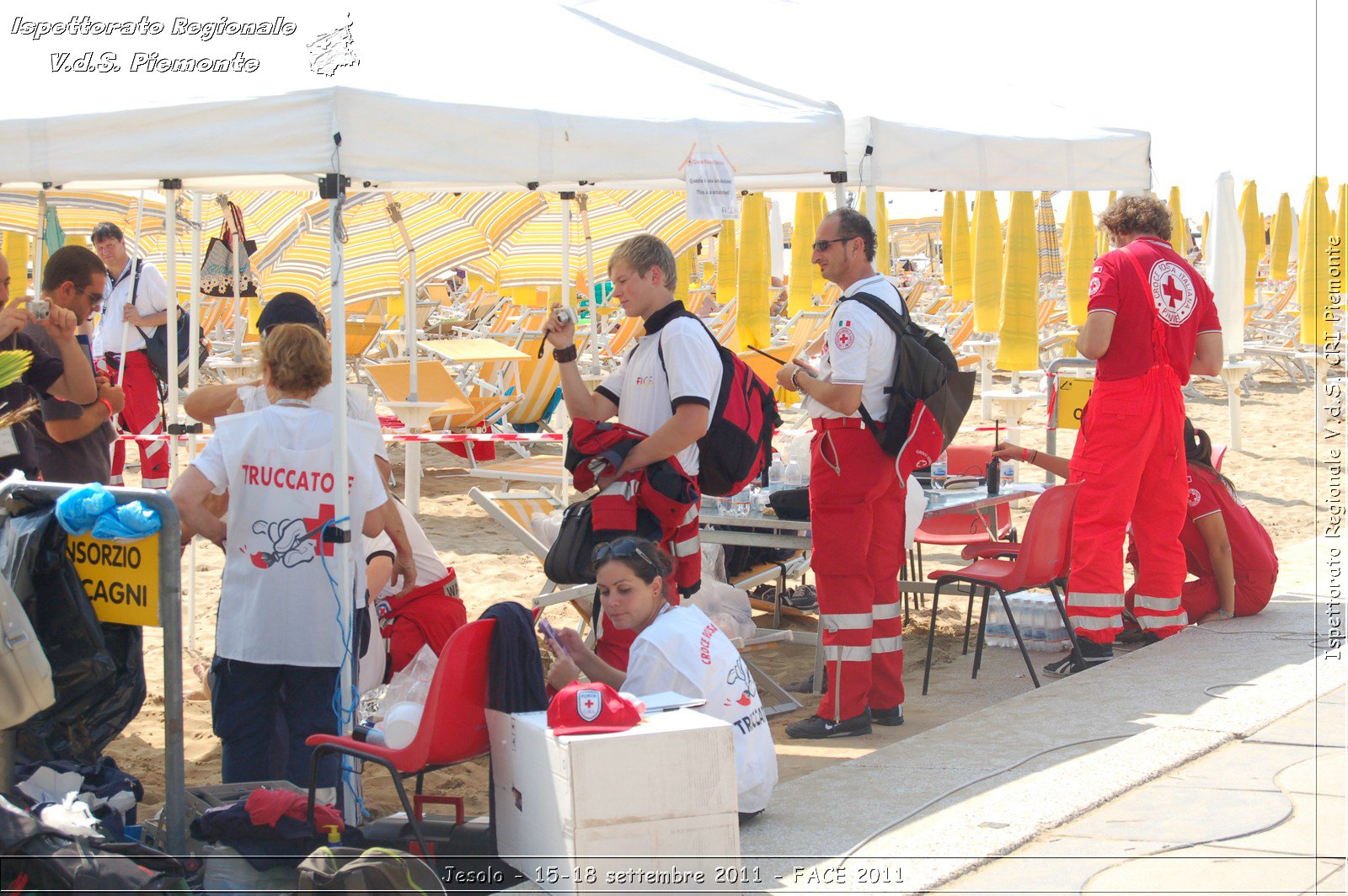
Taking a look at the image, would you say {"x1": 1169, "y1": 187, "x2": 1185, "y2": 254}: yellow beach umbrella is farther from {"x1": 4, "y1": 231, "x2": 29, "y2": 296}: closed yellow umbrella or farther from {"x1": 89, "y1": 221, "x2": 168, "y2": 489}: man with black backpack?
{"x1": 89, "y1": 221, "x2": 168, "y2": 489}: man with black backpack

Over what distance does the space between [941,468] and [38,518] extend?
170 inches

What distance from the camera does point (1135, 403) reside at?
5.54 metres

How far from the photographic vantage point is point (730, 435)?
4.39 metres

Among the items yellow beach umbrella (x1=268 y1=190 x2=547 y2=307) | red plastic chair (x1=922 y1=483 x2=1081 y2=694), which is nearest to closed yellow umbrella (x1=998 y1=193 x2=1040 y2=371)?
yellow beach umbrella (x1=268 y1=190 x2=547 y2=307)

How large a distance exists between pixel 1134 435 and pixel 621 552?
278 centimetres

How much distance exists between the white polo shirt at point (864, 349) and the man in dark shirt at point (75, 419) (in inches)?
102

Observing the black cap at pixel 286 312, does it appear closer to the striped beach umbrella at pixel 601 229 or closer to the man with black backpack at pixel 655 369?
the man with black backpack at pixel 655 369

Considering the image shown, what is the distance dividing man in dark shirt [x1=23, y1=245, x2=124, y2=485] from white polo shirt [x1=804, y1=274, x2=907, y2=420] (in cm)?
258

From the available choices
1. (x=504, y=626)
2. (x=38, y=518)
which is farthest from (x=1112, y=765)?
(x=38, y=518)

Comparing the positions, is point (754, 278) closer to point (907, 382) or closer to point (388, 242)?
point (388, 242)

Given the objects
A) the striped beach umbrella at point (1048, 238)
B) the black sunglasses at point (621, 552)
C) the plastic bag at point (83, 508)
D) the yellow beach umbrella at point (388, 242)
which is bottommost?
the black sunglasses at point (621, 552)

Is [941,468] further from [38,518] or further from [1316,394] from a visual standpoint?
[1316,394]

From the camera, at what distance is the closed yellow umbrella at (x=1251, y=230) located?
1928cm

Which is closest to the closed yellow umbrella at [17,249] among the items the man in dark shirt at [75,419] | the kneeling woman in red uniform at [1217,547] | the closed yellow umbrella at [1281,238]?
the man in dark shirt at [75,419]
